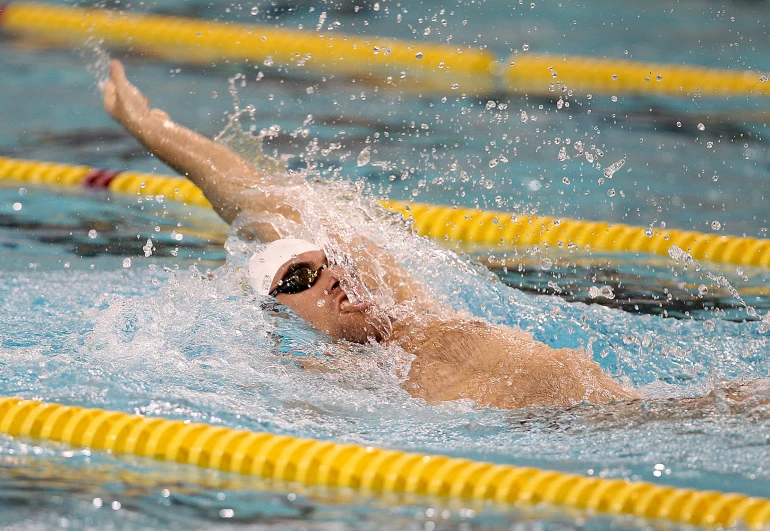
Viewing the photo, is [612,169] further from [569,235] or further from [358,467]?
[358,467]

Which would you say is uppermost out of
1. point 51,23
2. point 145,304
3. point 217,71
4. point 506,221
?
point 51,23

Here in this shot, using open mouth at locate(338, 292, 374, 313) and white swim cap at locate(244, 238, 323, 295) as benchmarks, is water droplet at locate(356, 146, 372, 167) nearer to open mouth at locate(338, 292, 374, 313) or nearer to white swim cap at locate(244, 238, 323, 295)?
white swim cap at locate(244, 238, 323, 295)

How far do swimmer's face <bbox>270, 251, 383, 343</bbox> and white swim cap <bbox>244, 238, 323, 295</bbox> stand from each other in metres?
0.02

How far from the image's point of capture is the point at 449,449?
2357 millimetres

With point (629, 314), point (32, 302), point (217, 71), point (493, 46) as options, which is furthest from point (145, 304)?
point (493, 46)

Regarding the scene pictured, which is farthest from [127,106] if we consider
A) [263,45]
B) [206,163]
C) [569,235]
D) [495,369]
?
[263,45]

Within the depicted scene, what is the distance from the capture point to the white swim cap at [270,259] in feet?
9.27

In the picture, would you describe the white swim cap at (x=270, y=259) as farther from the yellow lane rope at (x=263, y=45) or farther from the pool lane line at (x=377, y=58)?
the yellow lane rope at (x=263, y=45)

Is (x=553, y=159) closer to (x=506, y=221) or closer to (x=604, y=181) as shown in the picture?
(x=604, y=181)

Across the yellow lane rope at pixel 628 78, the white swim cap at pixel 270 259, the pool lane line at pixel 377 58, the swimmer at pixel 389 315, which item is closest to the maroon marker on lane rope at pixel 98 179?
the swimmer at pixel 389 315

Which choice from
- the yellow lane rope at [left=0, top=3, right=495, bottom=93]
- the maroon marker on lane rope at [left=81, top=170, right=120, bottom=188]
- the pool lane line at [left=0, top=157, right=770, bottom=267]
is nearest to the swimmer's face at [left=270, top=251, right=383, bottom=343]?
the pool lane line at [left=0, top=157, right=770, bottom=267]

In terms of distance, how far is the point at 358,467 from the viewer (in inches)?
86.8

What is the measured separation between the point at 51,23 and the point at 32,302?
436 cm

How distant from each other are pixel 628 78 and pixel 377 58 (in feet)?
5.21
